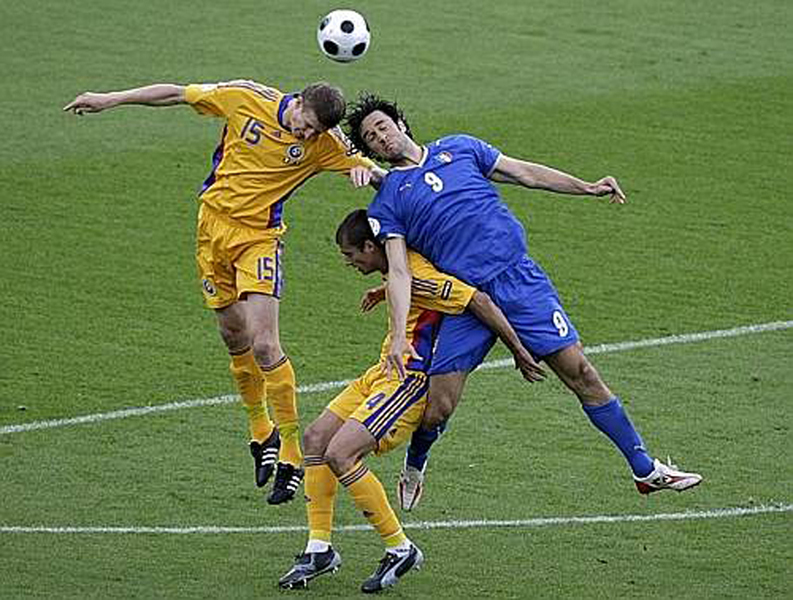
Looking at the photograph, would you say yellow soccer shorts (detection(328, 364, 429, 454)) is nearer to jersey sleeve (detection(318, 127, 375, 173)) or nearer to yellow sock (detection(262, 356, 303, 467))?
yellow sock (detection(262, 356, 303, 467))

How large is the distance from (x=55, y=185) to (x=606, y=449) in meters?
7.05

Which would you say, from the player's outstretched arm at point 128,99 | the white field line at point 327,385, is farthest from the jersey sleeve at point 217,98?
the white field line at point 327,385

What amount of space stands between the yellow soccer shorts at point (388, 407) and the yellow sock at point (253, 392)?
5.07 ft

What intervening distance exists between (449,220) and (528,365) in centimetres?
83

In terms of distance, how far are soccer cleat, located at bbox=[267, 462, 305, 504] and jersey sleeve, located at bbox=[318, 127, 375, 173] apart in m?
1.67

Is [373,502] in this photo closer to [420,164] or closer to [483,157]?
[420,164]

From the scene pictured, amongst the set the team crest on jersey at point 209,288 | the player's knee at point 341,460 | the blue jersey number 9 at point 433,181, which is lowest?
the player's knee at point 341,460

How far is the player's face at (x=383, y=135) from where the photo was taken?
9469mm

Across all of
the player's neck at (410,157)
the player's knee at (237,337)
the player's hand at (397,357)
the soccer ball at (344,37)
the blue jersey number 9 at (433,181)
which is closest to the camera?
the player's hand at (397,357)

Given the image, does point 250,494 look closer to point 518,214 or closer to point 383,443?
point 383,443

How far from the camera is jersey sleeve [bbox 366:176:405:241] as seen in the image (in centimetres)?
927

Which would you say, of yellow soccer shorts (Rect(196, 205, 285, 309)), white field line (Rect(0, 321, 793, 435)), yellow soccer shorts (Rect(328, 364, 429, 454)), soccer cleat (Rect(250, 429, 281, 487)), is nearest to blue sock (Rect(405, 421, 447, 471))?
yellow soccer shorts (Rect(328, 364, 429, 454))

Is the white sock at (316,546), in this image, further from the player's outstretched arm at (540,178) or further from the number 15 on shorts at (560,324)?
the player's outstretched arm at (540,178)

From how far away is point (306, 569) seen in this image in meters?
9.07
